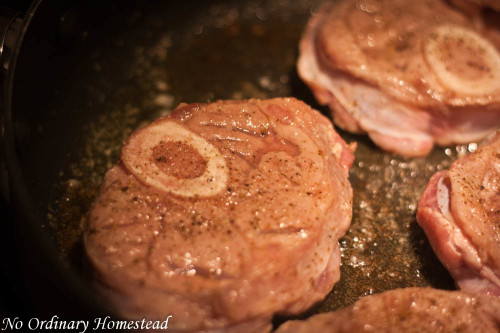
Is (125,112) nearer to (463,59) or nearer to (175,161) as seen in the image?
(175,161)

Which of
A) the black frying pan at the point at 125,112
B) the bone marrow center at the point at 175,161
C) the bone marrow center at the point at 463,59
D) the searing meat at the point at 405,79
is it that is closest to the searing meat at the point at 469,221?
the black frying pan at the point at 125,112

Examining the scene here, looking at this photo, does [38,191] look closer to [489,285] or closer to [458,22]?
[489,285]

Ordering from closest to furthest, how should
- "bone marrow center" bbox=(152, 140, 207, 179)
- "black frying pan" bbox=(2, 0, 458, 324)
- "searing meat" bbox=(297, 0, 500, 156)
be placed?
"black frying pan" bbox=(2, 0, 458, 324)
"bone marrow center" bbox=(152, 140, 207, 179)
"searing meat" bbox=(297, 0, 500, 156)

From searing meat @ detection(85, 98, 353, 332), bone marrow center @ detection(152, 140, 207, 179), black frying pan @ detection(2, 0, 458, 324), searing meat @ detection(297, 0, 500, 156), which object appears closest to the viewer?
searing meat @ detection(85, 98, 353, 332)

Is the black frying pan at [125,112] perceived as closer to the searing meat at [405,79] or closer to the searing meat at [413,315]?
the searing meat at [405,79]

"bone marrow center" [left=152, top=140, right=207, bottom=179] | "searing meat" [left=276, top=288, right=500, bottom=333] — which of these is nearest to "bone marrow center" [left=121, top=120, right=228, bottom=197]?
"bone marrow center" [left=152, top=140, right=207, bottom=179]

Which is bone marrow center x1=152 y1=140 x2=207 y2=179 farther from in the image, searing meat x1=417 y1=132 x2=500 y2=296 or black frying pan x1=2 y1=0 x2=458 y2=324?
searing meat x1=417 y1=132 x2=500 y2=296

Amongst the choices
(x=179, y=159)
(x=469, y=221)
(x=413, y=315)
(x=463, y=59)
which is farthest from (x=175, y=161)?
(x=463, y=59)

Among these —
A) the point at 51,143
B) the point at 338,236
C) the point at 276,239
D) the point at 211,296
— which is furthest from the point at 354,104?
the point at 51,143
